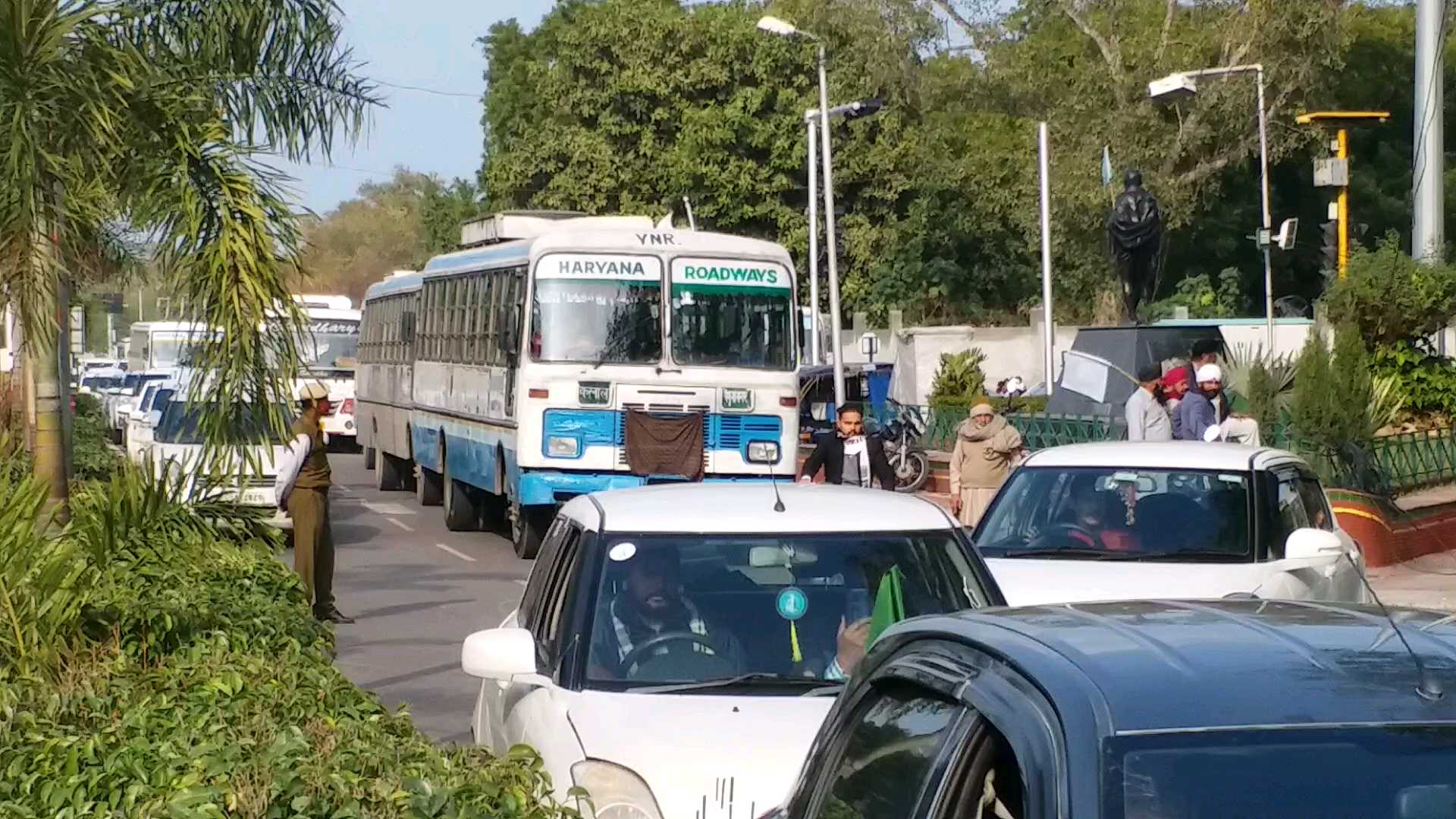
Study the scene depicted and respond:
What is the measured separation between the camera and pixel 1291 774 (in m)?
2.90

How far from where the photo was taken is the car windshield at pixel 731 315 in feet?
64.8

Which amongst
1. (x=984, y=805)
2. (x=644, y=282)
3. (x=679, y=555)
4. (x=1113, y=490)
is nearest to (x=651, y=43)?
(x=644, y=282)

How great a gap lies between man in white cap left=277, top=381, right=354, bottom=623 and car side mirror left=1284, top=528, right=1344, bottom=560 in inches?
279

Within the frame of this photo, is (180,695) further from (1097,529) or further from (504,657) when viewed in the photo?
(1097,529)

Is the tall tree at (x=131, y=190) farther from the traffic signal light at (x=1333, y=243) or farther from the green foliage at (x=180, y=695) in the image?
the traffic signal light at (x=1333, y=243)

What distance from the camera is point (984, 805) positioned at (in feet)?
10.7

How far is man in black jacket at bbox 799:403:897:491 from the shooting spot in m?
15.1

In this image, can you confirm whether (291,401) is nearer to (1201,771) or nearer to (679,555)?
(679,555)

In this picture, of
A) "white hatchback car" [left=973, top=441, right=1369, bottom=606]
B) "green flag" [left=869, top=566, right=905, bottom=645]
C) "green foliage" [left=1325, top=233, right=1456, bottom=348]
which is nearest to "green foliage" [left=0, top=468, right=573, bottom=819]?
"green flag" [left=869, top=566, right=905, bottom=645]

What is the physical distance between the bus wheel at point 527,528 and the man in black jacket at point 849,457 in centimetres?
526

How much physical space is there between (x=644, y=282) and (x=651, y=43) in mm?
34985

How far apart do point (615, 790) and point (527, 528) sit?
48.0 ft

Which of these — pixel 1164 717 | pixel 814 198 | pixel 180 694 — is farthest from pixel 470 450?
pixel 1164 717

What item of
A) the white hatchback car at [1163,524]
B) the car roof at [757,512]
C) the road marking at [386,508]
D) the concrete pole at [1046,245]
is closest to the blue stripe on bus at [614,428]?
the road marking at [386,508]
